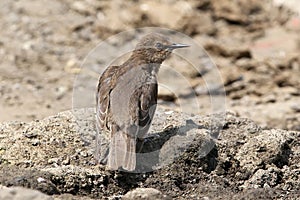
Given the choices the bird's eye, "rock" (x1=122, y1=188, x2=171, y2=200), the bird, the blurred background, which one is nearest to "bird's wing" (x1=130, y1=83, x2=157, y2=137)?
the bird

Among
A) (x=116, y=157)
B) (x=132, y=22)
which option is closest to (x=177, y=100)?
(x=132, y=22)

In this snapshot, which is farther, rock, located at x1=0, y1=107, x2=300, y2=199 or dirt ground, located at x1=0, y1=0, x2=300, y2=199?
dirt ground, located at x1=0, y1=0, x2=300, y2=199

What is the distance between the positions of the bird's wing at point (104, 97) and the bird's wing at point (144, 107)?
227mm

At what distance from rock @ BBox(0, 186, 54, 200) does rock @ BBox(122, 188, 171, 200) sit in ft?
2.28

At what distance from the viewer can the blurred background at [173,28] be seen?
10.6m

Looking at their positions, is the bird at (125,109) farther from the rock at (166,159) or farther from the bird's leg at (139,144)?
the rock at (166,159)

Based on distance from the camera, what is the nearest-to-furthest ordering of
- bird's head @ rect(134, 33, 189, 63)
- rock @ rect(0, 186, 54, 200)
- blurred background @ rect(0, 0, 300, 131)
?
rock @ rect(0, 186, 54, 200), bird's head @ rect(134, 33, 189, 63), blurred background @ rect(0, 0, 300, 131)

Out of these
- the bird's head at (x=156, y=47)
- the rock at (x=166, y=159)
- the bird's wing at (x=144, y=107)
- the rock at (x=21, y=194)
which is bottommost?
the rock at (x=21, y=194)

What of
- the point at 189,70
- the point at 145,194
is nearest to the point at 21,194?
the point at 145,194

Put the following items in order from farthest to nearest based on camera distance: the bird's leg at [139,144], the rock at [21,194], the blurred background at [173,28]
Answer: the blurred background at [173,28] → the bird's leg at [139,144] → the rock at [21,194]

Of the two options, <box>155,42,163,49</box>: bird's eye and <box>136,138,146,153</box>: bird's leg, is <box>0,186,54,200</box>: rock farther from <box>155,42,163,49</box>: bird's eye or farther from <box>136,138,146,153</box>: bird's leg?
<box>155,42,163,49</box>: bird's eye

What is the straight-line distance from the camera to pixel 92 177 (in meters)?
6.07

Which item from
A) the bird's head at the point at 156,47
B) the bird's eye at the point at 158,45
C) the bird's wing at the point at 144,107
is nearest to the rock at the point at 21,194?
the bird's wing at the point at 144,107

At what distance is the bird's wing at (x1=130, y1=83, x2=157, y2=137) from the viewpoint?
6500 millimetres
